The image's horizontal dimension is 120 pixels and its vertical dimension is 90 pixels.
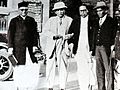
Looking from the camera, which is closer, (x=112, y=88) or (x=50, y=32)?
(x=50, y=32)

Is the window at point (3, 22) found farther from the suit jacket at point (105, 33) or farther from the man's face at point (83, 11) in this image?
the suit jacket at point (105, 33)

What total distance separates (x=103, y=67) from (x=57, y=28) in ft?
3.04

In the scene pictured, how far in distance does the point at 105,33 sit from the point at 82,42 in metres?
0.36

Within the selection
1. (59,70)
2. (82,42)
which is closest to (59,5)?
(82,42)

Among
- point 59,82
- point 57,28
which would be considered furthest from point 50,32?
point 59,82

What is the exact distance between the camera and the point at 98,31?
4.47 m

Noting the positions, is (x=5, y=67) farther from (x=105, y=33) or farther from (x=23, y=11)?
(x=105, y=33)

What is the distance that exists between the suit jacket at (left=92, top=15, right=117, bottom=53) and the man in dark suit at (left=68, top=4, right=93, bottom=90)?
0.08 metres

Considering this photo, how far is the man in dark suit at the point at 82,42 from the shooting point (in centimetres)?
443

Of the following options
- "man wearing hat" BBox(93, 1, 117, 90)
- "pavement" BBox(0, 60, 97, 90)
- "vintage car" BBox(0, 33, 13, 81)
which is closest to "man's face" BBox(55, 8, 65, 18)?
"man wearing hat" BBox(93, 1, 117, 90)

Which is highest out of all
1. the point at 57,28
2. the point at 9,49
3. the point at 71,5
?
the point at 71,5

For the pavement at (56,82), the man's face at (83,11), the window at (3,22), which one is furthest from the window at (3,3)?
the man's face at (83,11)

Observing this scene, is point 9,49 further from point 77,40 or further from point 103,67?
point 103,67

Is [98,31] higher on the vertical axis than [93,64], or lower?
higher
